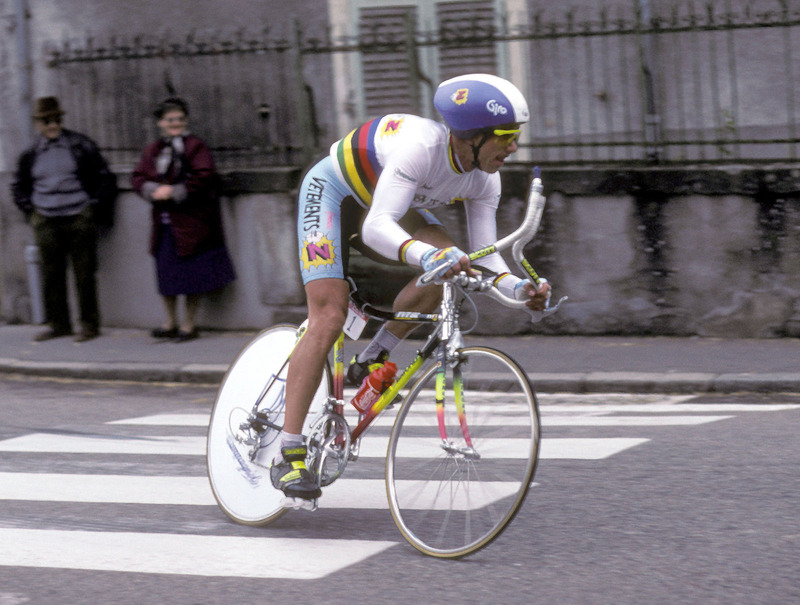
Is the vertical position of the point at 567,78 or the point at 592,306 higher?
the point at 567,78

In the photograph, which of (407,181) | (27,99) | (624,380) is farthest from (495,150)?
(27,99)

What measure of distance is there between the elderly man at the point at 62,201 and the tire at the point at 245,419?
20.5 feet

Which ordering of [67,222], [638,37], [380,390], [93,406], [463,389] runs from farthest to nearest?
[67,222] → [638,37] → [93,406] → [380,390] → [463,389]

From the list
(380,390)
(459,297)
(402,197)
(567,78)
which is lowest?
(380,390)

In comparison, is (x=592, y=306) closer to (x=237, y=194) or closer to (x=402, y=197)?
(x=237, y=194)

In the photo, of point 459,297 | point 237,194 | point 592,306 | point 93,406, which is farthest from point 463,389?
point 237,194

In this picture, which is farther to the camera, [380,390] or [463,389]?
[380,390]

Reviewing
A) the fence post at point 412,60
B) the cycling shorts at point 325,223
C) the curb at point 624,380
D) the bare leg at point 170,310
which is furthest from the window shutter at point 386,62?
the cycling shorts at point 325,223

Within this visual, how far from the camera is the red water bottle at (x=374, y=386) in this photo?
4.72 m

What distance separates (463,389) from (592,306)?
611 centimetres

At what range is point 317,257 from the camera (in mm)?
4758

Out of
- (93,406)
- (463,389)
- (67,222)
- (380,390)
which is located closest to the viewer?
(463,389)

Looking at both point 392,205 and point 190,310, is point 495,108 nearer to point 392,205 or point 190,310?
point 392,205

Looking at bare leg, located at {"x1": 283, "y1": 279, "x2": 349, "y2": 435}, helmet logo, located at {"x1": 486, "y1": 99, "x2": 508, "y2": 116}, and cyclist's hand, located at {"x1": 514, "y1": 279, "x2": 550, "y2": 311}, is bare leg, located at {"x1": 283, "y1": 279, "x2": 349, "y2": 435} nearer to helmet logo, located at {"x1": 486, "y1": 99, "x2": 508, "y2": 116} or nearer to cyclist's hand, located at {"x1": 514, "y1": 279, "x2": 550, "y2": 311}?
cyclist's hand, located at {"x1": 514, "y1": 279, "x2": 550, "y2": 311}
